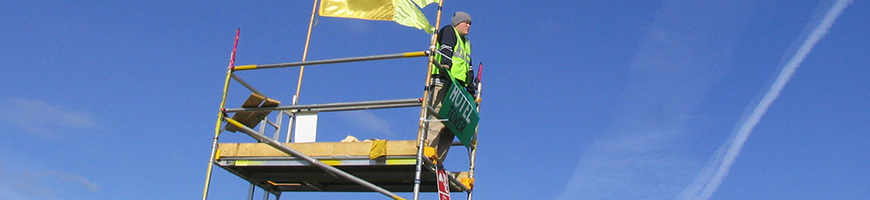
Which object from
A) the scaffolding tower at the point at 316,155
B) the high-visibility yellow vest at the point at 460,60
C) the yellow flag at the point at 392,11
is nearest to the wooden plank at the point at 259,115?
the scaffolding tower at the point at 316,155

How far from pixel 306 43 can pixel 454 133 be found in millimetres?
3801

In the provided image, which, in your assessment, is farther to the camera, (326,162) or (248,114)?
(248,114)

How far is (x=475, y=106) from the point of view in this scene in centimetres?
1431

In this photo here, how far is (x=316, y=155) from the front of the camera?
43.8ft

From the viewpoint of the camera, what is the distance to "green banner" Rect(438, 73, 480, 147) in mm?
13086

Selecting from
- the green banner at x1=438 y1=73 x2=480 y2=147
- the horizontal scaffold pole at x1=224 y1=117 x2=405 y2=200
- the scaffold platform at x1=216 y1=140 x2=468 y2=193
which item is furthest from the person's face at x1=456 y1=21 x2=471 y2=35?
the horizontal scaffold pole at x1=224 y1=117 x2=405 y2=200

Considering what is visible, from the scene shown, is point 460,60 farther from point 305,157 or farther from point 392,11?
point 305,157

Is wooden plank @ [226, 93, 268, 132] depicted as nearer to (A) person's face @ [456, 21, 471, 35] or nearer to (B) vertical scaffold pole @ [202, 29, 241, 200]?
(B) vertical scaffold pole @ [202, 29, 241, 200]

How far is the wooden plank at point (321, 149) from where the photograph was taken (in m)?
12.7

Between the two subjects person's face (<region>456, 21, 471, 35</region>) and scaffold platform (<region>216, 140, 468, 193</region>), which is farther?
person's face (<region>456, 21, 471, 35</region>)

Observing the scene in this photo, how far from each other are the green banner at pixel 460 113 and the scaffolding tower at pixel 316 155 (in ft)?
0.63

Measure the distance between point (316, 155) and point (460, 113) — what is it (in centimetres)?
205

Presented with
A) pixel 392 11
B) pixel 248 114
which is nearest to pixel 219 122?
pixel 248 114

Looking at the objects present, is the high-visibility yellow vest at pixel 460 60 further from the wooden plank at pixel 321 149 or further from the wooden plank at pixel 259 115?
the wooden plank at pixel 259 115
